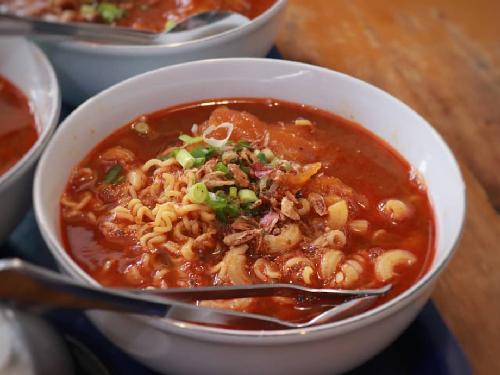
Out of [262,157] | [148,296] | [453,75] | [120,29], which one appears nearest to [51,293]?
[148,296]

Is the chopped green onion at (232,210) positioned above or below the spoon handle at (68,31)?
below

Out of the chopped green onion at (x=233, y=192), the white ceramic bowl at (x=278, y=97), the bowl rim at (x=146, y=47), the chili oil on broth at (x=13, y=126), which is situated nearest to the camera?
the white ceramic bowl at (x=278, y=97)

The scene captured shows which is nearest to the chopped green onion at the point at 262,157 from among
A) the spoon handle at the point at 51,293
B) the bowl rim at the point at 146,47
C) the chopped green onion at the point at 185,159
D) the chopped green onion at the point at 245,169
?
the chopped green onion at the point at 245,169

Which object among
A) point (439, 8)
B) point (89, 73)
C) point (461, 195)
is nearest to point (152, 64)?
point (89, 73)

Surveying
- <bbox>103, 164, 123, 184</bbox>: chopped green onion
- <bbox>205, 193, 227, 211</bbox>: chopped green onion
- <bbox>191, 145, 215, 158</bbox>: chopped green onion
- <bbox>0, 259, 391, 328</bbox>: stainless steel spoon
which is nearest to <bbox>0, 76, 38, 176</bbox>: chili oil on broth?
<bbox>103, 164, 123, 184</bbox>: chopped green onion

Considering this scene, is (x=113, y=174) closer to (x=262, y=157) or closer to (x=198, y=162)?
(x=198, y=162)

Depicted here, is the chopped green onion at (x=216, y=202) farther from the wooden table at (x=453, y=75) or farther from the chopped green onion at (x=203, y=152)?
the wooden table at (x=453, y=75)
